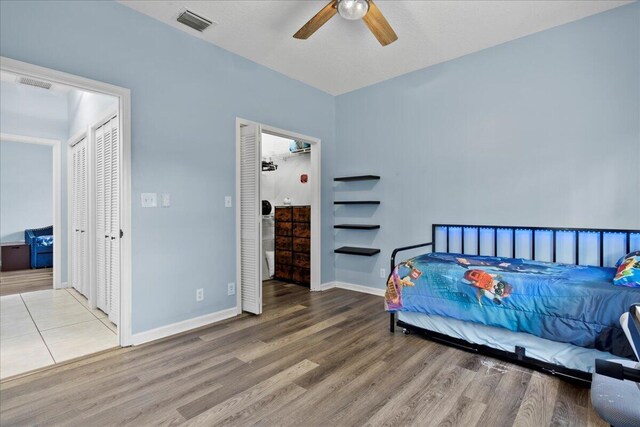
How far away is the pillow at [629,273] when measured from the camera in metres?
1.92

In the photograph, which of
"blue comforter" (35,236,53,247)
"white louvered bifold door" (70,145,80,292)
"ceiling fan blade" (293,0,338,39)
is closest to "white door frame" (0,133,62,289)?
"white louvered bifold door" (70,145,80,292)

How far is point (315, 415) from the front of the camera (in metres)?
1.69

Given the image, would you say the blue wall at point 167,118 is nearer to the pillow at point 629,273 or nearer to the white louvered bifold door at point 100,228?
the white louvered bifold door at point 100,228

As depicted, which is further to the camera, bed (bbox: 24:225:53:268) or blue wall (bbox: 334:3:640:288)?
bed (bbox: 24:225:53:268)

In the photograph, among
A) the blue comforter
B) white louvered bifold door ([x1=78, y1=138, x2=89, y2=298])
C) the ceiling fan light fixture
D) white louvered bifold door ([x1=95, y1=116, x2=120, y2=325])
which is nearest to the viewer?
the ceiling fan light fixture

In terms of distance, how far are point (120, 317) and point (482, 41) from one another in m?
4.19

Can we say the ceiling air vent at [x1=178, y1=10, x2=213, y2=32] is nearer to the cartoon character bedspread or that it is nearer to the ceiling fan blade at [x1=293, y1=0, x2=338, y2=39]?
the ceiling fan blade at [x1=293, y1=0, x2=338, y2=39]

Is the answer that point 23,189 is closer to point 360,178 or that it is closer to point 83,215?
point 83,215

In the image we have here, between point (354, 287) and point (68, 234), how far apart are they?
421cm

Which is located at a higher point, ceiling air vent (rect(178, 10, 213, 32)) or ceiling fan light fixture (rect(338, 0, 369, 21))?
ceiling air vent (rect(178, 10, 213, 32))

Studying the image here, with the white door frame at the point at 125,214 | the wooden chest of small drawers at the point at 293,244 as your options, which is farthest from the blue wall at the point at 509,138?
the white door frame at the point at 125,214

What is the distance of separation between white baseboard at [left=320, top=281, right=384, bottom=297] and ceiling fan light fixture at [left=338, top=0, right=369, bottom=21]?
10.2 ft

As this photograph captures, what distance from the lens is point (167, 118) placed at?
2.80m

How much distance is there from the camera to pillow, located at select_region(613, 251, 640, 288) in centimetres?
192
